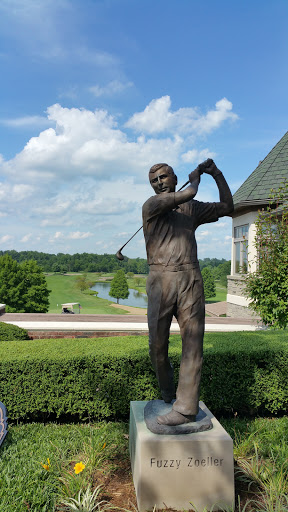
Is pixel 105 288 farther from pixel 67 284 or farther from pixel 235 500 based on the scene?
pixel 235 500

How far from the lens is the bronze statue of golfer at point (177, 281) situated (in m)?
3.29

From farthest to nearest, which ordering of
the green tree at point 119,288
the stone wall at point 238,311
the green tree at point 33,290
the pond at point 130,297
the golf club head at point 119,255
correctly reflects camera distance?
the pond at point 130,297 < the green tree at point 119,288 < the green tree at point 33,290 < the stone wall at point 238,311 < the golf club head at point 119,255

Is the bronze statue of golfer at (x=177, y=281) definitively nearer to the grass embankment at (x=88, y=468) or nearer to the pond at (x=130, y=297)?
the grass embankment at (x=88, y=468)

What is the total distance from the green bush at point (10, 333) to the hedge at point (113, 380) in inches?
92.7

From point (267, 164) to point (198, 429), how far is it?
16110 millimetres

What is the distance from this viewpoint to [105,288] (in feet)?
216

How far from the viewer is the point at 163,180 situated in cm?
336

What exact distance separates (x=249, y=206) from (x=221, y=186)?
13002 millimetres

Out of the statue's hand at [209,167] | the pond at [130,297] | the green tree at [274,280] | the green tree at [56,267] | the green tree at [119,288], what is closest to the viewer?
the statue's hand at [209,167]

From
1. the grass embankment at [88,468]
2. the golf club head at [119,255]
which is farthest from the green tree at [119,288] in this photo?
the golf club head at [119,255]

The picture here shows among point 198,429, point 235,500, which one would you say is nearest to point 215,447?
point 198,429

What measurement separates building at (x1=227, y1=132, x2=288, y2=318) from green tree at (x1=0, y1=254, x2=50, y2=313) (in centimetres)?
1413

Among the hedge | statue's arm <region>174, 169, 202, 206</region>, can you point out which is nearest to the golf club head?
statue's arm <region>174, 169, 202, 206</region>

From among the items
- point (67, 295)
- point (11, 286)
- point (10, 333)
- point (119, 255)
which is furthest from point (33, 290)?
point (67, 295)
